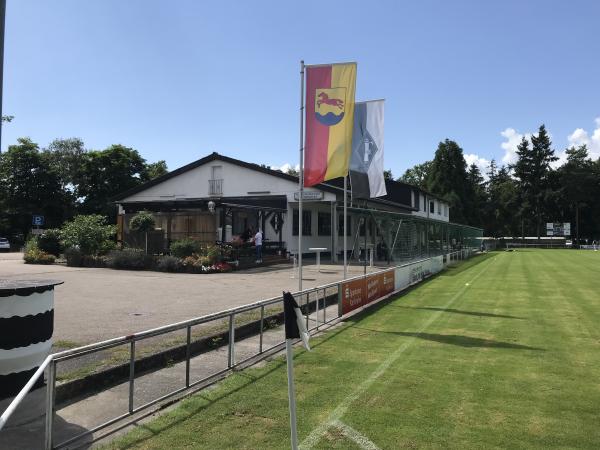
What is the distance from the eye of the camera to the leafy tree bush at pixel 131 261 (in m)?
23.2

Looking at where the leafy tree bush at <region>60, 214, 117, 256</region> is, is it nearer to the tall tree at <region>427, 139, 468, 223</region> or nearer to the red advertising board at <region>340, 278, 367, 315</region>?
the red advertising board at <region>340, 278, 367, 315</region>

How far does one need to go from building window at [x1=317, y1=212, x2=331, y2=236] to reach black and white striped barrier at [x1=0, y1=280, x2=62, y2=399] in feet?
94.2

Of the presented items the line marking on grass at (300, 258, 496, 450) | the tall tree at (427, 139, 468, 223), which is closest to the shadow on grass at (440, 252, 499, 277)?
the line marking on grass at (300, 258, 496, 450)

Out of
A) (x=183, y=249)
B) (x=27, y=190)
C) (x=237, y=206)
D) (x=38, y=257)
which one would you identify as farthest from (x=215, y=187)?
(x=27, y=190)

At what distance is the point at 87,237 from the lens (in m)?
25.8

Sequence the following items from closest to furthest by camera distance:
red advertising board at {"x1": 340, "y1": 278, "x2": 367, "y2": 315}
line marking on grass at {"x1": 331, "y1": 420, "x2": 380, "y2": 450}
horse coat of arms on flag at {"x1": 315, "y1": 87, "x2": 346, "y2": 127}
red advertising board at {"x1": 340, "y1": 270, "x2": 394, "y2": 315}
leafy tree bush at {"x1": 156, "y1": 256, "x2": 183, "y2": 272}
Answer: line marking on grass at {"x1": 331, "y1": 420, "x2": 380, "y2": 450}, red advertising board at {"x1": 340, "y1": 278, "x2": 367, "y2": 315}, red advertising board at {"x1": 340, "y1": 270, "x2": 394, "y2": 315}, horse coat of arms on flag at {"x1": 315, "y1": 87, "x2": 346, "y2": 127}, leafy tree bush at {"x1": 156, "y1": 256, "x2": 183, "y2": 272}

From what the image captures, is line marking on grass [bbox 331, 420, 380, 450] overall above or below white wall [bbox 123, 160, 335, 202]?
below

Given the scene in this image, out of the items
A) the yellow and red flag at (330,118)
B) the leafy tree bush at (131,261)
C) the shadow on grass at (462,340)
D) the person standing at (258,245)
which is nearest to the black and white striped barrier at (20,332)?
the shadow on grass at (462,340)

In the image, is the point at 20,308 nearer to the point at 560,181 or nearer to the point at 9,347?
the point at 9,347

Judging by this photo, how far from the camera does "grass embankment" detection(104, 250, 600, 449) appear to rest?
15.3ft

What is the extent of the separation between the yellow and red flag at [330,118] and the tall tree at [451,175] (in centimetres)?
6997

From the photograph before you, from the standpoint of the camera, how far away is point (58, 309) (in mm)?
11273

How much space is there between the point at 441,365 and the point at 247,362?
9.11 ft

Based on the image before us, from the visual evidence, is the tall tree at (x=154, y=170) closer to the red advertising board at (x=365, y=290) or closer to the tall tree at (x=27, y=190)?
the tall tree at (x=27, y=190)
